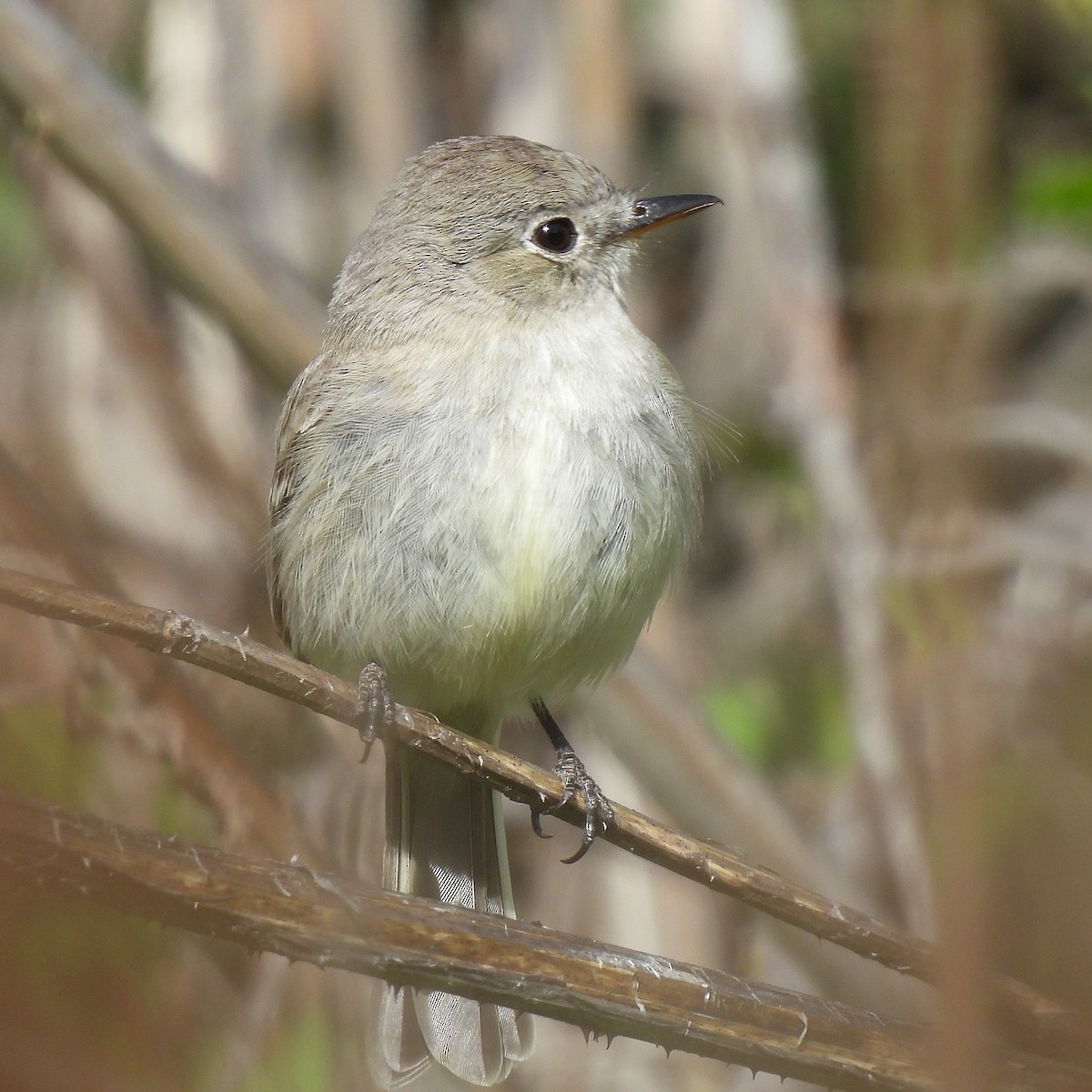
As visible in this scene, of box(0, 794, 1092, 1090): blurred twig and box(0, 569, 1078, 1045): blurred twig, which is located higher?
box(0, 569, 1078, 1045): blurred twig

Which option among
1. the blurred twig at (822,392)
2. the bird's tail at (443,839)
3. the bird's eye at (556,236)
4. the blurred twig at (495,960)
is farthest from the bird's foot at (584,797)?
the bird's eye at (556,236)

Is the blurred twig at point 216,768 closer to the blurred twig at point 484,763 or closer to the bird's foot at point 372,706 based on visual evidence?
the bird's foot at point 372,706

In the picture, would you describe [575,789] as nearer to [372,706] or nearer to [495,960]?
[372,706]

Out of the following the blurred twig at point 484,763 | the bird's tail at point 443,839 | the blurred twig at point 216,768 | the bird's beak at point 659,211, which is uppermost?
the bird's beak at point 659,211

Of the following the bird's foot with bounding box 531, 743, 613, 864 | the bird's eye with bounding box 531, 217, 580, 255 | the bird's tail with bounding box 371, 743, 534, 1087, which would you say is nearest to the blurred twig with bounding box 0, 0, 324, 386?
the bird's eye with bounding box 531, 217, 580, 255

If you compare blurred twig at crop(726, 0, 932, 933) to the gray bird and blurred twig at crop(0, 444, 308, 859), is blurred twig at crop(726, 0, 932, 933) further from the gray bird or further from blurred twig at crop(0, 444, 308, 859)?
blurred twig at crop(0, 444, 308, 859)
